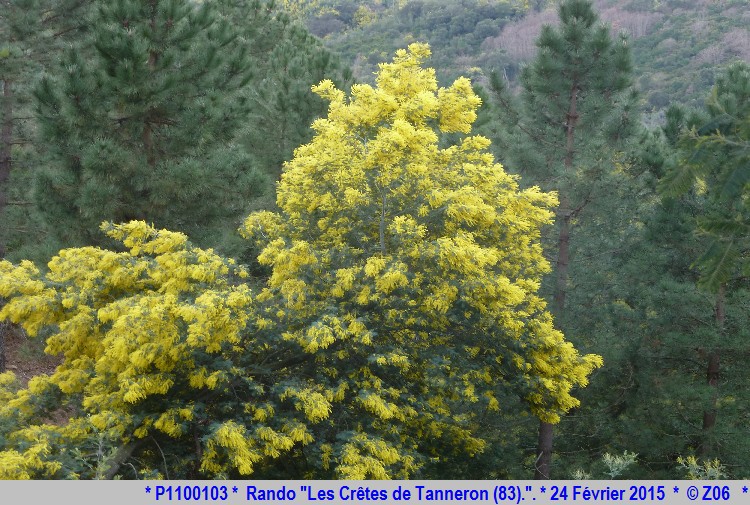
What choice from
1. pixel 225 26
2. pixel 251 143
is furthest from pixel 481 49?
pixel 225 26

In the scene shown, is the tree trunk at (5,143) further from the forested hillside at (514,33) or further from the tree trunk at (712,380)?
the forested hillside at (514,33)

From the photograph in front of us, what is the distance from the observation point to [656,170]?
12.8 m

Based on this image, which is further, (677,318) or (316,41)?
(316,41)

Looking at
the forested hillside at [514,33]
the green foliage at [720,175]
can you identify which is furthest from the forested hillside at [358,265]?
the forested hillside at [514,33]

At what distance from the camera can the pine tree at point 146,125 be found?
9492 millimetres

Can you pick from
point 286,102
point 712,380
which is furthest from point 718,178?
point 286,102

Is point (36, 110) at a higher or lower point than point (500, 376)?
higher

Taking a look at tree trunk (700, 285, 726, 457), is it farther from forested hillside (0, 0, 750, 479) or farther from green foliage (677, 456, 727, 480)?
green foliage (677, 456, 727, 480)

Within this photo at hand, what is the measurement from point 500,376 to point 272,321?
320cm

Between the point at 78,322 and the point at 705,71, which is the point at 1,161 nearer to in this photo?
the point at 78,322

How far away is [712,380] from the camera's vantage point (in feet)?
37.9

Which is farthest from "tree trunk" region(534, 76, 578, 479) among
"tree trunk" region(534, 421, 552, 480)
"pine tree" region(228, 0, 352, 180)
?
"pine tree" region(228, 0, 352, 180)

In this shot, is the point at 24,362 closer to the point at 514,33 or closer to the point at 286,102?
the point at 286,102

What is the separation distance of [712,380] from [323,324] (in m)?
8.29
